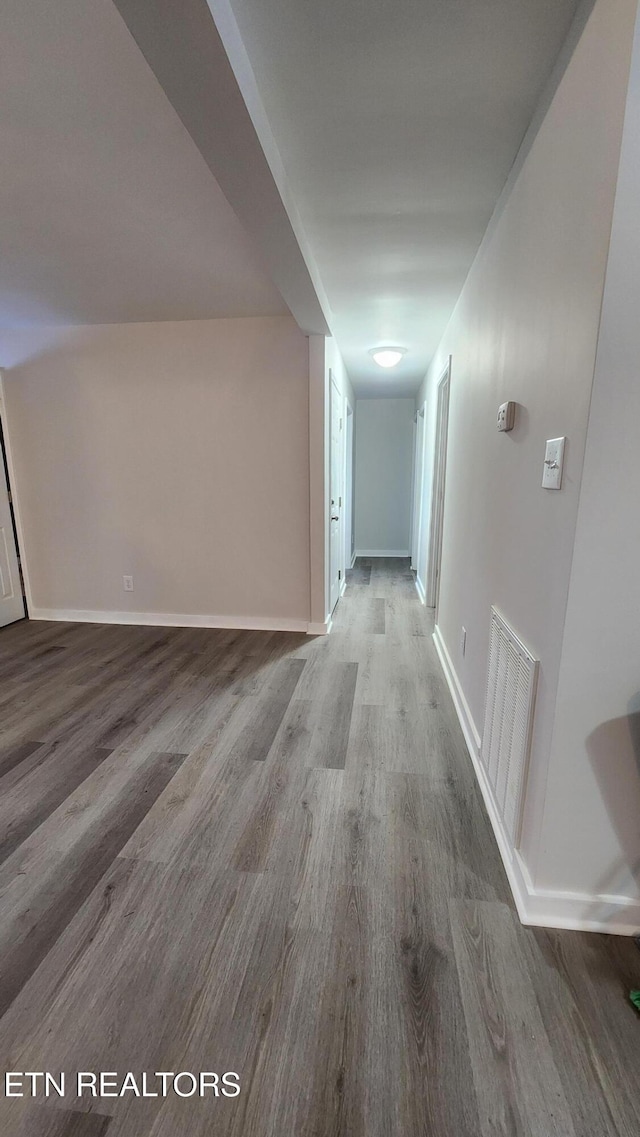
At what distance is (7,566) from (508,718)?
157 inches

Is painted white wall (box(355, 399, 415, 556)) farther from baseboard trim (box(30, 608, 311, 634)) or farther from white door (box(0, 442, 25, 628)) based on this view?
white door (box(0, 442, 25, 628))

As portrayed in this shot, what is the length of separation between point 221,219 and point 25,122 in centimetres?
73

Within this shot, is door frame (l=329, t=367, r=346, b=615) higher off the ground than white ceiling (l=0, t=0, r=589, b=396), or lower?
lower

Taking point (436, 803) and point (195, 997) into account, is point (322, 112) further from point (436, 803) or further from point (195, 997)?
point (195, 997)

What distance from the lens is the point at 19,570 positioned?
12.7ft

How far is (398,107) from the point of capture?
54.6 inches

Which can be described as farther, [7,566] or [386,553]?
[386,553]

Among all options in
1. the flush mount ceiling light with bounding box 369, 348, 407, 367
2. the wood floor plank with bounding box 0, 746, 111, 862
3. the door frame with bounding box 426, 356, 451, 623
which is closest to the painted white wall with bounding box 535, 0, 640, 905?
the wood floor plank with bounding box 0, 746, 111, 862

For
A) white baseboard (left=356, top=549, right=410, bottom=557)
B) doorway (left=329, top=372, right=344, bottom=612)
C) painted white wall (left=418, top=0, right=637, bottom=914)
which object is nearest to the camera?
painted white wall (left=418, top=0, right=637, bottom=914)

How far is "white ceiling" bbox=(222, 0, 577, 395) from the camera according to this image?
3.67 feet

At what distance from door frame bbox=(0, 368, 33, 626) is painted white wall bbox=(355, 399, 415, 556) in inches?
166

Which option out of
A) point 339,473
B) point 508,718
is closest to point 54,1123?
point 508,718

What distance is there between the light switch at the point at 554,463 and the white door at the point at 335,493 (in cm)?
269

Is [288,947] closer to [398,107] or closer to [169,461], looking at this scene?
[398,107]
